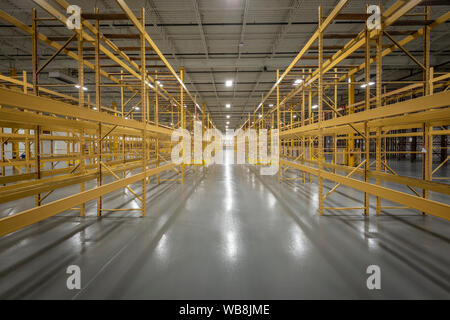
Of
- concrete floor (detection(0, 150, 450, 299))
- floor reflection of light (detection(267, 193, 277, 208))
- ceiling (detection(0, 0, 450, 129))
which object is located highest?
ceiling (detection(0, 0, 450, 129))

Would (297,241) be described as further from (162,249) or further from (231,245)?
(162,249)

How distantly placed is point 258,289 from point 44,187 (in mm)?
3117

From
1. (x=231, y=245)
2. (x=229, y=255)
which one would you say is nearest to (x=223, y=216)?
(x=231, y=245)

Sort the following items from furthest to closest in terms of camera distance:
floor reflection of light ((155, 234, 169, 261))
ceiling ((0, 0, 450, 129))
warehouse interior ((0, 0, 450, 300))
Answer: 1. ceiling ((0, 0, 450, 129))
2. floor reflection of light ((155, 234, 169, 261))
3. warehouse interior ((0, 0, 450, 300))

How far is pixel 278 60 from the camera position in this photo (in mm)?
10539

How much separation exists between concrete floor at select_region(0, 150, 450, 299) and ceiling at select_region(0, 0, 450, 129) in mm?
7050

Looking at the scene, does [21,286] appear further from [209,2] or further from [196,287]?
[209,2]

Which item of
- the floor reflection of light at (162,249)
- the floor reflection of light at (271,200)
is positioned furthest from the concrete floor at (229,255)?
the floor reflection of light at (271,200)

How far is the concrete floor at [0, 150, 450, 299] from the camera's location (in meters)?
2.15

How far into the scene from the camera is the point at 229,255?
112 inches

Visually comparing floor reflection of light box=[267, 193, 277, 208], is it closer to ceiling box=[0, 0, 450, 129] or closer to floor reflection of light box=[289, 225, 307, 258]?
floor reflection of light box=[289, 225, 307, 258]

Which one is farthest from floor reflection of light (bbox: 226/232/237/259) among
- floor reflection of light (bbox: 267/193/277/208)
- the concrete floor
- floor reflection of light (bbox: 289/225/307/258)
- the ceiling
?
the ceiling

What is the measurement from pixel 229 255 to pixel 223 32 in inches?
360

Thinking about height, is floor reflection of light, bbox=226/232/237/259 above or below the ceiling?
below
